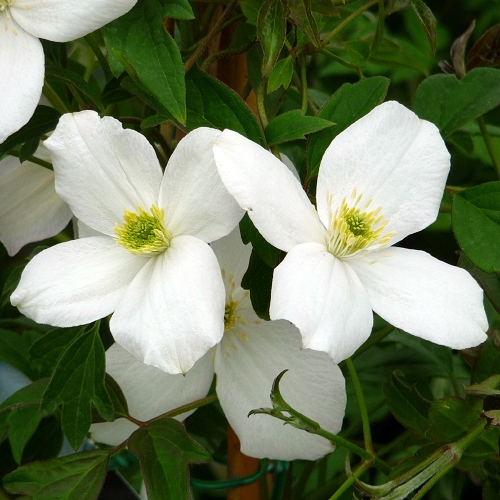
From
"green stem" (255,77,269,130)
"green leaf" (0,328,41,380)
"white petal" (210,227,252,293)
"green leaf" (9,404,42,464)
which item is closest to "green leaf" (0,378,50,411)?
"green leaf" (9,404,42,464)

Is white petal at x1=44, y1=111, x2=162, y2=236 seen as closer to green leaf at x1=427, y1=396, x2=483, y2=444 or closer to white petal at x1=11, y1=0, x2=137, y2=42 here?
white petal at x1=11, y1=0, x2=137, y2=42

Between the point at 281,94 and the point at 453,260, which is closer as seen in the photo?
the point at 281,94

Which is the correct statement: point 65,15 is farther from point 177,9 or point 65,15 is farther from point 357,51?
point 357,51

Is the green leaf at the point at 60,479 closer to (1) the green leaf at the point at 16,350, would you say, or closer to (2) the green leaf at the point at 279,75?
(1) the green leaf at the point at 16,350

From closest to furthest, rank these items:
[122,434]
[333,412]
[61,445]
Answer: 1. [333,412]
2. [122,434]
3. [61,445]

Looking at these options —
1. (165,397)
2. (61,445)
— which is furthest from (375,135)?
(61,445)

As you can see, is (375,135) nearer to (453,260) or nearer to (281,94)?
(281,94)

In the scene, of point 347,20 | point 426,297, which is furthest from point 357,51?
point 426,297
